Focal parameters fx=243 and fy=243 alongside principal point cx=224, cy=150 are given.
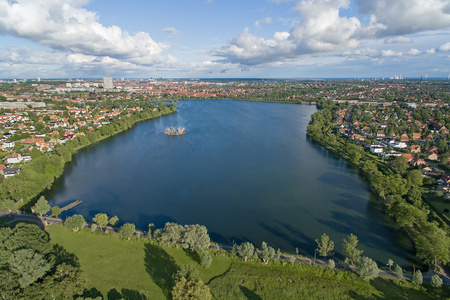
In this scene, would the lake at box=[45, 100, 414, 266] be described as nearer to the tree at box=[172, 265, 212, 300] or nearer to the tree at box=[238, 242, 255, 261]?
the tree at box=[238, 242, 255, 261]

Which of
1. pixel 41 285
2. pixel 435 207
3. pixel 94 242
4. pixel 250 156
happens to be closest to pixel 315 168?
pixel 250 156

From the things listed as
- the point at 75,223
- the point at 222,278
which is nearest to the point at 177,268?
the point at 222,278

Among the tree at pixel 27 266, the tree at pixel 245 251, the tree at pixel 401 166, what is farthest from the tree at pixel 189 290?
the tree at pixel 401 166

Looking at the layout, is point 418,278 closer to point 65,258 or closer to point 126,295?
point 126,295

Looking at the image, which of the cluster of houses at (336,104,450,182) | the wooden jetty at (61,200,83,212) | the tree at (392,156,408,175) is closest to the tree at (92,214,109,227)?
the wooden jetty at (61,200,83,212)

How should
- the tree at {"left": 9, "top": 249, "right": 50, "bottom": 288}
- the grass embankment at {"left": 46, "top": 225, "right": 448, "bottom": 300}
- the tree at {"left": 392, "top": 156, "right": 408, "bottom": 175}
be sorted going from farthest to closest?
1. the tree at {"left": 392, "top": 156, "right": 408, "bottom": 175}
2. the grass embankment at {"left": 46, "top": 225, "right": 448, "bottom": 300}
3. the tree at {"left": 9, "top": 249, "right": 50, "bottom": 288}

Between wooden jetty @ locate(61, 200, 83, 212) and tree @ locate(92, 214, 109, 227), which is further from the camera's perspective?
wooden jetty @ locate(61, 200, 83, 212)

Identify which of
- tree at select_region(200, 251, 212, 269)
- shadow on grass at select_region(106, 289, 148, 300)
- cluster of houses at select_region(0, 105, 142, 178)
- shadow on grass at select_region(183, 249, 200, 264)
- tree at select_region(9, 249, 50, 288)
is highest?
cluster of houses at select_region(0, 105, 142, 178)
